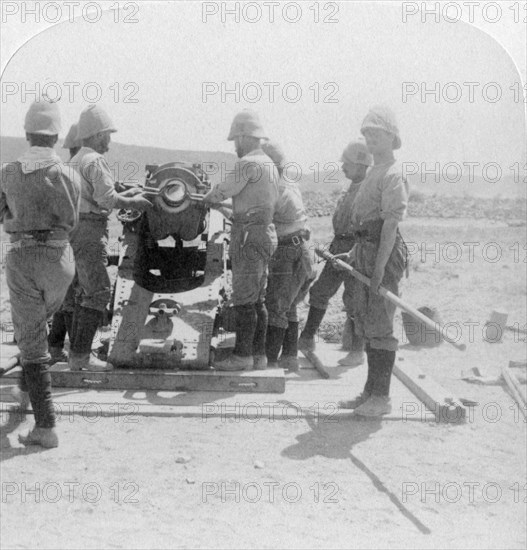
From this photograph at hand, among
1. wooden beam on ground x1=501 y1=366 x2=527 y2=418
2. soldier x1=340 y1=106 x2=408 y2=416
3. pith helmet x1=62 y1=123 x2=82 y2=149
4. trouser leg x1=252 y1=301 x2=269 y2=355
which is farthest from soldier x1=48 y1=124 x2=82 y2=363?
wooden beam on ground x1=501 y1=366 x2=527 y2=418

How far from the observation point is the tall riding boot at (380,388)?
537 centimetres

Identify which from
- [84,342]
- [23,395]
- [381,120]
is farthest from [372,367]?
[23,395]

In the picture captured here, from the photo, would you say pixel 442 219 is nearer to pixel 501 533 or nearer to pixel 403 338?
pixel 403 338

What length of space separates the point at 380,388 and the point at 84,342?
6.92ft

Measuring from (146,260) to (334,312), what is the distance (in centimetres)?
434

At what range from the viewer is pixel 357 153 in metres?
6.75

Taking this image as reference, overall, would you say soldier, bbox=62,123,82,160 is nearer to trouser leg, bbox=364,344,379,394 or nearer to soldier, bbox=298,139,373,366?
soldier, bbox=298,139,373,366

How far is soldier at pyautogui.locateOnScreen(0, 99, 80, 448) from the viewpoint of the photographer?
4.56 meters

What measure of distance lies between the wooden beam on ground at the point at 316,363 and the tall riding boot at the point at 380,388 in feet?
3.28

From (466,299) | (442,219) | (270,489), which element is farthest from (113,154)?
(270,489)

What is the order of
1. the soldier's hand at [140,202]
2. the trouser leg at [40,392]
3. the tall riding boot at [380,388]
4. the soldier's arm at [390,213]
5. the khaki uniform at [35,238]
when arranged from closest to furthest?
the khaki uniform at [35,238]
the trouser leg at [40,392]
the soldier's arm at [390,213]
the tall riding boot at [380,388]
the soldier's hand at [140,202]

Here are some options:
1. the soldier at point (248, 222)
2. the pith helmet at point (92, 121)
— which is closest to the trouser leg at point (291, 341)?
the soldier at point (248, 222)

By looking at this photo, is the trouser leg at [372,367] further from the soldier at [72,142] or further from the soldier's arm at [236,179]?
the soldier at [72,142]

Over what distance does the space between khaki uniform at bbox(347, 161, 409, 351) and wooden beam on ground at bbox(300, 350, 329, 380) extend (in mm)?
1094
